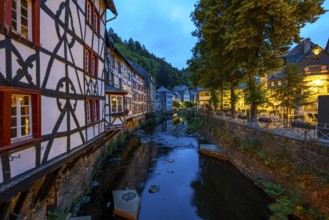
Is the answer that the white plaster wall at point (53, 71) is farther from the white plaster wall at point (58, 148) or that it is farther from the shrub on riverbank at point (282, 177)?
the shrub on riverbank at point (282, 177)

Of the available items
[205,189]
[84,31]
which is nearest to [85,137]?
[84,31]

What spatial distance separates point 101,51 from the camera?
11.9 metres

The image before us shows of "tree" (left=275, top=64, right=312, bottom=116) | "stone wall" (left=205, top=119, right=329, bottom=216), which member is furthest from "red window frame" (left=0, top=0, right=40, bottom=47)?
"tree" (left=275, top=64, right=312, bottom=116)

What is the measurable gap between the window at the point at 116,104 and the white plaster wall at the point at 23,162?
890 centimetres

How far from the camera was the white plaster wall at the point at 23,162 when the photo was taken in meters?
4.46

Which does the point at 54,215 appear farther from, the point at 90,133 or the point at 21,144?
the point at 21,144

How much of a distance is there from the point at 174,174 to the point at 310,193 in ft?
30.5

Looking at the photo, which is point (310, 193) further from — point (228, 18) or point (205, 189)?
point (228, 18)

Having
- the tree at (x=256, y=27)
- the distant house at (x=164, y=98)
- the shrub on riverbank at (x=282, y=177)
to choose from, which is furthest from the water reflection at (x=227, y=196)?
the distant house at (x=164, y=98)

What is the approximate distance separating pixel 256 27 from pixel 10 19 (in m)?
15.8

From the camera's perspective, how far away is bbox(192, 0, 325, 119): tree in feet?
43.0

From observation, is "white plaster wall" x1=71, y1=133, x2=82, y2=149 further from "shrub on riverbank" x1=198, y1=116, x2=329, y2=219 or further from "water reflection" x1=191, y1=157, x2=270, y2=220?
"shrub on riverbank" x1=198, y1=116, x2=329, y2=219

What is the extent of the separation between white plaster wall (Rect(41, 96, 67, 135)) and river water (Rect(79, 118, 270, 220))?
615 centimetres

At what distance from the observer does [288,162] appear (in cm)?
1052
